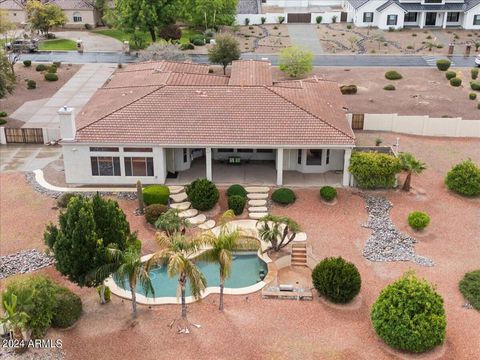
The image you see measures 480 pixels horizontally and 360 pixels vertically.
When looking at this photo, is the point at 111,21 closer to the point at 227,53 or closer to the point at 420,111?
the point at 227,53

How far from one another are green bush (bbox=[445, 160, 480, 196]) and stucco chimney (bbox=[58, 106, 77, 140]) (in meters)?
25.3

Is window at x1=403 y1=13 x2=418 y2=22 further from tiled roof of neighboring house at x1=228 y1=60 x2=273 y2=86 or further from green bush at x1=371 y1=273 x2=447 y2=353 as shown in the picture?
green bush at x1=371 y1=273 x2=447 y2=353

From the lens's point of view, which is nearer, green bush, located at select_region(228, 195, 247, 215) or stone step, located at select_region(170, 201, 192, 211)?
green bush, located at select_region(228, 195, 247, 215)

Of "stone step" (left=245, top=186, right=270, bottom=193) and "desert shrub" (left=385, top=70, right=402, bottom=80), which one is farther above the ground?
"desert shrub" (left=385, top=70, right=402, bottom=80)

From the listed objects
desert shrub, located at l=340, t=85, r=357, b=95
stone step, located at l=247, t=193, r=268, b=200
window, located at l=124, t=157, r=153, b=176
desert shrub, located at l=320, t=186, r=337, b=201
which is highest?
desert shrub, located at l=340, t=85, r=357, b=95

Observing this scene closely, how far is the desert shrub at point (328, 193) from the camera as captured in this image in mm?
39875

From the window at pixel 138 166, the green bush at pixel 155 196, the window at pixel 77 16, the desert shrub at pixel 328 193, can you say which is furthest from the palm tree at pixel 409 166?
the window at pixel 77 16

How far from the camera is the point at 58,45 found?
83.7 m

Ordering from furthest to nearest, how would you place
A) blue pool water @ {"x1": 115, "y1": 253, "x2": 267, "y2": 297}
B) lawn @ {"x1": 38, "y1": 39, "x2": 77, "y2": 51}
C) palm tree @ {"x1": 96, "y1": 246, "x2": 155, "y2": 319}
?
1. lawn @ {"x1": 38, "y1": 39, "x2": 77, "y2": 51}
2. blue pool water @ {"x1": 115, "y1": 253, "x2": 267, "y2": 297}
3. palm tree @ {"x1": 96, "y1": 246, "x2": 155, "y2": 319}

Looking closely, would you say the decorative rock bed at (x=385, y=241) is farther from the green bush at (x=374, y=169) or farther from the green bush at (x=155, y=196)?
the green bush at (x=155, y=196)

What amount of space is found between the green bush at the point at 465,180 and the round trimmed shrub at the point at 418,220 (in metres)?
5.35

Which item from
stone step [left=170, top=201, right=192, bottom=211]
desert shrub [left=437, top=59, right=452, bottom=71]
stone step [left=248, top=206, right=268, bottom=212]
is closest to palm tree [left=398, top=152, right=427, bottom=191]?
stone step [left=248, top=206, right=268, bottom=212]

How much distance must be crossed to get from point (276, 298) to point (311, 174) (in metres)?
15.1

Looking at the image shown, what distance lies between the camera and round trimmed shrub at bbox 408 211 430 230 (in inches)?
1435
